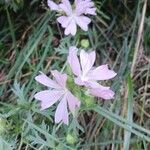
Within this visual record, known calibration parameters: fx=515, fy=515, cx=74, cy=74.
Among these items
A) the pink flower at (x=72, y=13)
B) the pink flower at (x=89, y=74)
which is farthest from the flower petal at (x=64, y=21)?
the pink flower at (x=89, y=74)

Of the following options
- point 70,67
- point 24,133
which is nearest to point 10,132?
point 24,133

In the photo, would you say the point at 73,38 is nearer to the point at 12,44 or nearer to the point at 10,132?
the point at 12,44

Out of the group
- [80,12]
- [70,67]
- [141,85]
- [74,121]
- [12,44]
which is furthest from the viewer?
[12,44]

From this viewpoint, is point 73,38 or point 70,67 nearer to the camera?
point 70,67

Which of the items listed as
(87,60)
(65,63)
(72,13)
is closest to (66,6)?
(72,13)

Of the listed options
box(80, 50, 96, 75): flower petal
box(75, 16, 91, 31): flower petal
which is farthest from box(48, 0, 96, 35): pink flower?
box(80, 50, 96, 75): flower petal

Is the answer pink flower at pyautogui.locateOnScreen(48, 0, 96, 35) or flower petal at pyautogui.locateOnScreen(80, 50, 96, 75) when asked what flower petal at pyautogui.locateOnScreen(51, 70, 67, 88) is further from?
pink flower at pyautogui.locateOnScreen(48, 0, 96, 35)

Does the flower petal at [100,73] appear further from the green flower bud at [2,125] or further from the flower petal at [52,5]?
the flower petal at [52,5]
